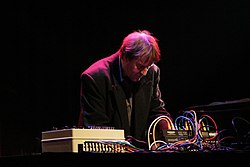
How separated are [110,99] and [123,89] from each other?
0.10 meters

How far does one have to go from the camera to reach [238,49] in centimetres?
341

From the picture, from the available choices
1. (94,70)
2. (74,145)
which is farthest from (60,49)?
(74,145)

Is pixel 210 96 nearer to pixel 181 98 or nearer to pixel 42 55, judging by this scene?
pixel 181 98

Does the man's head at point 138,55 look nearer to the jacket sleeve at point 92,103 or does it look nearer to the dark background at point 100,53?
the jacket sleeve at point 92,103

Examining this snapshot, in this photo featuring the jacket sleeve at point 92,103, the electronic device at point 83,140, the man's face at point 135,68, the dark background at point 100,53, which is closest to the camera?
the electronic device at point 83,140

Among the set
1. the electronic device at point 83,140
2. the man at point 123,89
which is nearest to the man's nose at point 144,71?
the man at point 123,89

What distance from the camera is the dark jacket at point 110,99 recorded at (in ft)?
6.50

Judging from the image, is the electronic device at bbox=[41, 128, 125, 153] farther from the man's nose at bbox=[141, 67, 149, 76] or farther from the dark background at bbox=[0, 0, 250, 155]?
the dark background at bbox=[0, 0, 250, 155]

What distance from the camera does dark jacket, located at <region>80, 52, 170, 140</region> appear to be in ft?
6.50

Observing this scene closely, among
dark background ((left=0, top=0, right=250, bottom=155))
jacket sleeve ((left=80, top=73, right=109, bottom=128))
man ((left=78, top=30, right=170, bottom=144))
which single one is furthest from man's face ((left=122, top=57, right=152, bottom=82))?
dark background ((left=0, top=0, right=250, bottom=155))

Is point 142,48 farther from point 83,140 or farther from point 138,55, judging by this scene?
point 83,140

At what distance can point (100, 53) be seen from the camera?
354cm

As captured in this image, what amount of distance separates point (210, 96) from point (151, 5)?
888 millimetres

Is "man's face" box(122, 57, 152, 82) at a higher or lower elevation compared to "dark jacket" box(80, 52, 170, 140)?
higher
